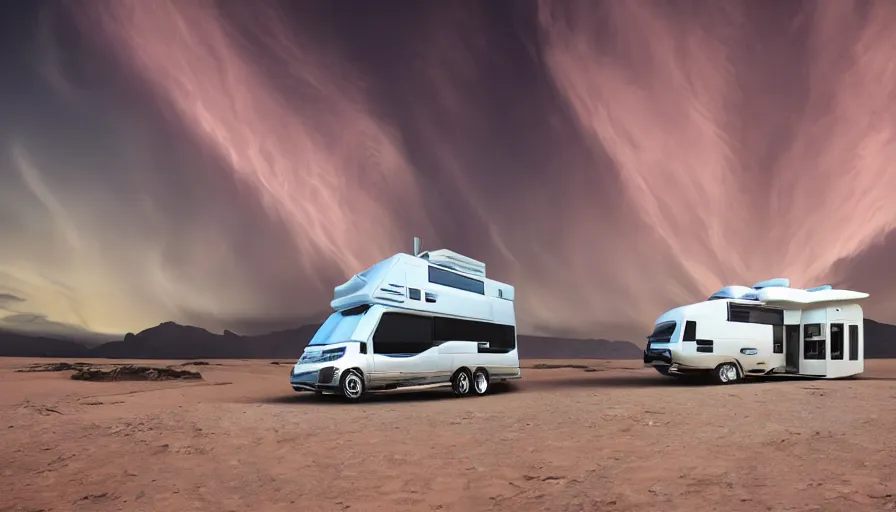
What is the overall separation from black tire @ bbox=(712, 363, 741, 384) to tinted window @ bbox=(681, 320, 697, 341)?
1.69 meters

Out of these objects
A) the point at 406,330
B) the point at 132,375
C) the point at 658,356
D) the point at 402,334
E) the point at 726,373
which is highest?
the point at 406,330

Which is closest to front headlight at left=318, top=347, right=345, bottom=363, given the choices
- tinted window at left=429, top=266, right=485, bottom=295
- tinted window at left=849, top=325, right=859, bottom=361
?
tinted window at left=429, top=266, right=485, bottom=295

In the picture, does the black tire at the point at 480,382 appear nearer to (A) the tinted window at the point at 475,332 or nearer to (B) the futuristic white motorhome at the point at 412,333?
(B) the futuristic white motorhome at the point at 412,333

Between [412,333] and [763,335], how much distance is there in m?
15.0

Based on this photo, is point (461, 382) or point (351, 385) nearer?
point (351, 385)

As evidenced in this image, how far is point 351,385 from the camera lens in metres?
16.9

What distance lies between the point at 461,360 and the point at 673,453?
11.3 m

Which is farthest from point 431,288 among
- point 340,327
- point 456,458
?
point 456,458

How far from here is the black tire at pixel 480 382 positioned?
20.3 meters

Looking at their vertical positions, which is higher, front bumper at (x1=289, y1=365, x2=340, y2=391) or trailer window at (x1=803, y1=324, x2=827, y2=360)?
trailer window at (x1=803, y1=324, x2=827, y2=360)

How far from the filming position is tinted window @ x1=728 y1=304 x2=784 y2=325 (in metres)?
23.8

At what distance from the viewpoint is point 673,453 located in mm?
9094

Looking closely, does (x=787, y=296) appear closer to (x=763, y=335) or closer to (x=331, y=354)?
(x=763, y=335)

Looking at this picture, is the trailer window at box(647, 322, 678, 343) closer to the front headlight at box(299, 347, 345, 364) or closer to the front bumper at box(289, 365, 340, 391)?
the front headlight at box(299, 347, 345, 364)
